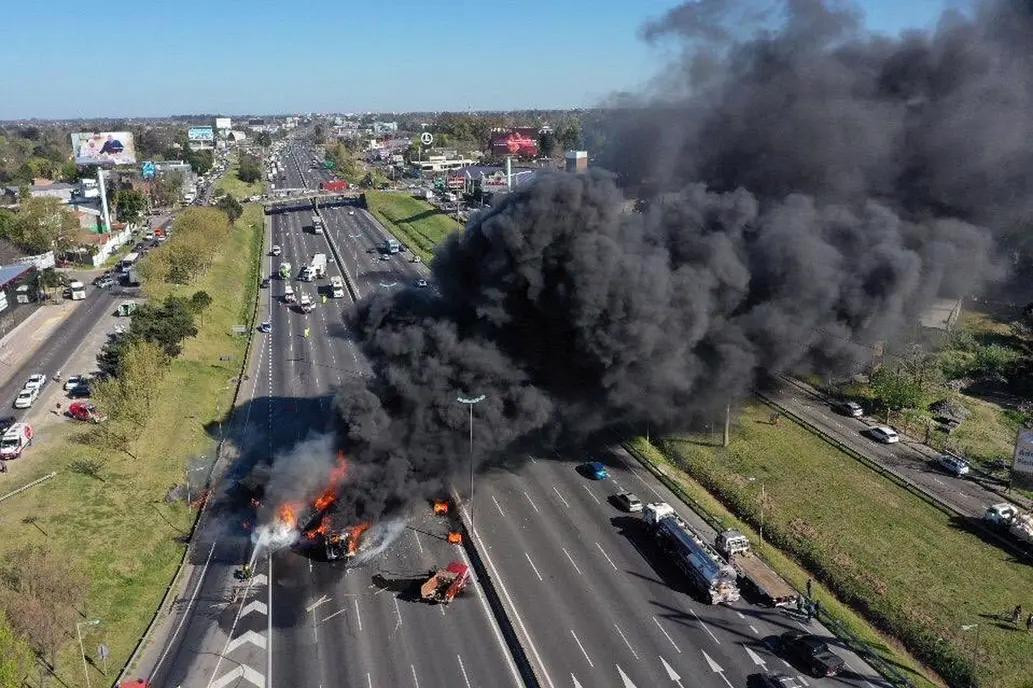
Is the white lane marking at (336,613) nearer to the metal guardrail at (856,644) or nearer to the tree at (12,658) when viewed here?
the tree at (12,658)

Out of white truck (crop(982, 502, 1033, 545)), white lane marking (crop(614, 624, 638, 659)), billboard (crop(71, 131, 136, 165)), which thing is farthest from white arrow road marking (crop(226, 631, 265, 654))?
billboard (crop(71, 131, 136, 165))

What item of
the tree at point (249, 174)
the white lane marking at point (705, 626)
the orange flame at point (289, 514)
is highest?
the tree at point (249, 174)

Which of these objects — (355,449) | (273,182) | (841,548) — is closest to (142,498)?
(355,449)

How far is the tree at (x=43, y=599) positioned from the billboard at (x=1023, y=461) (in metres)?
44.1

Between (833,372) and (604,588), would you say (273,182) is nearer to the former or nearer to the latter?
(833,372)

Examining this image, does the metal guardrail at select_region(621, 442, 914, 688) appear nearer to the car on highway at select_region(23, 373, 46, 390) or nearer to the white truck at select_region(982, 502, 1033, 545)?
the white truck at select_region(982, 502, 1033, 545)

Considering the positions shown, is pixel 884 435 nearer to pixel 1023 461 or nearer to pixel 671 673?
pixel 1023 461

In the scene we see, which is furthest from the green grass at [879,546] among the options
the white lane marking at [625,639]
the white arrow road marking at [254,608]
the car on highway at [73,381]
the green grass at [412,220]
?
the green grass at [412,220]

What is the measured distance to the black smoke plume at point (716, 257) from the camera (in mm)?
38938

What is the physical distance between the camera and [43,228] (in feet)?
296

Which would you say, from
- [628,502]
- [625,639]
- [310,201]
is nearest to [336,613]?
[625,639]

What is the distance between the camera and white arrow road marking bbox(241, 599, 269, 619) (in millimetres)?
31562

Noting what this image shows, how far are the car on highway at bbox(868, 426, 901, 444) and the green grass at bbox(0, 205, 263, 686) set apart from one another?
129ft

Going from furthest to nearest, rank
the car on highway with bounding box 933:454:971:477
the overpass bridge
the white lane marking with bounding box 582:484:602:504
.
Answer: the overpass bridge, the car on highway with bounding box 933:454:971:477, the white lane marking with bounding box 582:484:602:504
